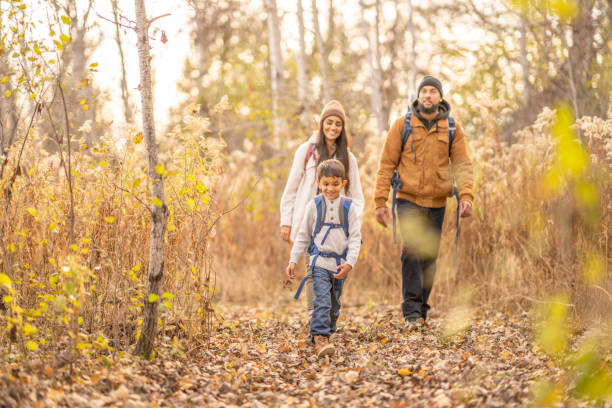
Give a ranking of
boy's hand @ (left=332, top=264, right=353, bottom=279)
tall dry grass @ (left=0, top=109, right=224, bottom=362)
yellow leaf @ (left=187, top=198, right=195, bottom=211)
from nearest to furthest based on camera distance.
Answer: tall dry grass @ (left=0, top=109, right=224, bottom=362), yellow leaf @ (left=187, top=198, right=195, bottom=211), boy's hand @ (left=332, top=264, right=353, bottom=279)

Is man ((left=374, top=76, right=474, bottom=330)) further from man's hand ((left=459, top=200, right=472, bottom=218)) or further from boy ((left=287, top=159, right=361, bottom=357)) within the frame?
boy ((left=287, top=159, right=361, bottom=357))

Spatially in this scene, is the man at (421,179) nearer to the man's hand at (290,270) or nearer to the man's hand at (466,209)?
the man's hand at (466,209)

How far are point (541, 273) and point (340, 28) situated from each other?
45.6ft

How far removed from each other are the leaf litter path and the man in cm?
57

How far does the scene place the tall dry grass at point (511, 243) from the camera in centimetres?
486

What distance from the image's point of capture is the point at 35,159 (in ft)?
14.9

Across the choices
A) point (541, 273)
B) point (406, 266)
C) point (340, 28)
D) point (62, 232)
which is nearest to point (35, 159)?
point (62, 232)

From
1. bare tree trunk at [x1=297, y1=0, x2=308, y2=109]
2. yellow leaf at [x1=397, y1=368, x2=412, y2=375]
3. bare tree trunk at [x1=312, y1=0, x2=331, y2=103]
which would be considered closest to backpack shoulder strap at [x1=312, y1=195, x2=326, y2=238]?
yellow leaf at [x1=397, y1=368, x2=412, y2=375]

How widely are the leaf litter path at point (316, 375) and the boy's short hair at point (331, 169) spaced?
48.6 inches

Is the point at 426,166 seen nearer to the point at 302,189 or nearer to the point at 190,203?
the point at 302,189

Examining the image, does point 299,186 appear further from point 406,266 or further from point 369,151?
point 369,151

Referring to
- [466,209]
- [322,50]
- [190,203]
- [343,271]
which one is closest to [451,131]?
[466,209]

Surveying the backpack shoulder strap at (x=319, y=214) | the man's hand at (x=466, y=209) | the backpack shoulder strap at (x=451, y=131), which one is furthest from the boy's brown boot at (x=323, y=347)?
the backpack shoulder strap at (x=451, y=131)

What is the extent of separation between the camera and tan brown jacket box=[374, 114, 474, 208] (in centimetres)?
489
